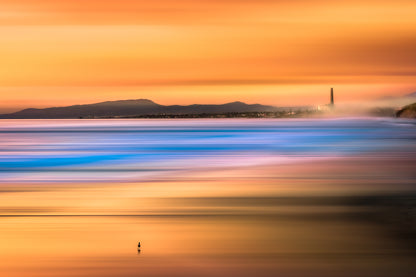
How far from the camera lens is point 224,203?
45.8 feet

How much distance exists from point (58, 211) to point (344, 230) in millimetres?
5193

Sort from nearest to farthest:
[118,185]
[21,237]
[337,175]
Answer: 1. [21,237]
2. [118,185]
3. [337,175]

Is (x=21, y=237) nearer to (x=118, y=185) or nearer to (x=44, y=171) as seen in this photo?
(x=118, y=185)

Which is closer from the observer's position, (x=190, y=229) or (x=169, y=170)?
(x=190, y=229)

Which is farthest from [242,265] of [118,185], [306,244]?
[118,185]

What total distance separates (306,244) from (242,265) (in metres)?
1.49

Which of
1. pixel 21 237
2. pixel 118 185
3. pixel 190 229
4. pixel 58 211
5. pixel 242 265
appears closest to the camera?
pixel 242 265

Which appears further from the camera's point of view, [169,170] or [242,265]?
[169,170]

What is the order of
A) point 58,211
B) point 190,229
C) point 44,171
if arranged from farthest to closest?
point 44,171
point 58,211
point 190,229

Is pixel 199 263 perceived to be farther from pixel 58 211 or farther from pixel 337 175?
pixel 337 175

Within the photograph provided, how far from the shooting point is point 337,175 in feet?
68.4

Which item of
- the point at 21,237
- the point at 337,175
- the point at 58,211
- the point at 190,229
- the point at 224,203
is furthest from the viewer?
the point at 337,175

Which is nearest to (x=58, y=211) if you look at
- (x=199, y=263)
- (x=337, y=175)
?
(x=199, y=263)

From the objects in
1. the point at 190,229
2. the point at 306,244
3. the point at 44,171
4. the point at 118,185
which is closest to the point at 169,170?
the point at 44,171
